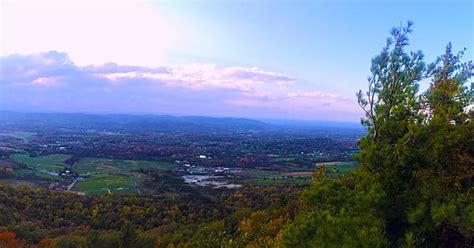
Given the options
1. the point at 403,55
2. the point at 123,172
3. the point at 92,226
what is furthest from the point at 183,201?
the point at 403,55

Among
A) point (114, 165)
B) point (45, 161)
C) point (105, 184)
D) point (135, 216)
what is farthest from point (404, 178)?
point (45, 161)

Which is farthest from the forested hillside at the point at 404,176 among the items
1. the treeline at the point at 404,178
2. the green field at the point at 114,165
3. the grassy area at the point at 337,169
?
the green field at the point at 114,165

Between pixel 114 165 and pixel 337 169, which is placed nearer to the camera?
pixel 337 169

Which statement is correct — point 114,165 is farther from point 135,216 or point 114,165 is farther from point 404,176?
point 404,176

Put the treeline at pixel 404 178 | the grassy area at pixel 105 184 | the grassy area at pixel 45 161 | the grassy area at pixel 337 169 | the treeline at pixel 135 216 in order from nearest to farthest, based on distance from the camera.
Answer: the treeline at pixel 404 178 < the treeline at pixel 135 216 < the grassy area at pixel 337 169 < the grassy area at pixel 105 184 < the grassy area at pixel 45 161

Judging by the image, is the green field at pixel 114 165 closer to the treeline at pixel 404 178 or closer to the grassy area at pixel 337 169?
the grassy area at pixel 337 169

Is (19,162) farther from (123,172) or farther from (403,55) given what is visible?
(403,55)
